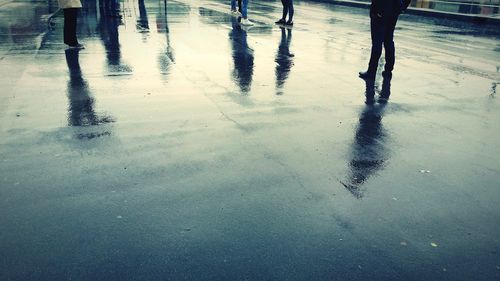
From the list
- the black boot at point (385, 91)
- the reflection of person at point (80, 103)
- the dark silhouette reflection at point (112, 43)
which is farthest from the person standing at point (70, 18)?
the black boot at point (385, 91)

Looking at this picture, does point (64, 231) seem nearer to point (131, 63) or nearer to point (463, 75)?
point (131, 63)

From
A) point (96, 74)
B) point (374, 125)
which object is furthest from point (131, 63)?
point (374, 125)

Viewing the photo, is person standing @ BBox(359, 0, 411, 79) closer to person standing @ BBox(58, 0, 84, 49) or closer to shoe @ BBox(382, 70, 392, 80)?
shoe @ BBox(382, 70, 392, 80)

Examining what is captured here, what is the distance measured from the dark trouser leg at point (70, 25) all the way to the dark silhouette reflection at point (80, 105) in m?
2.38

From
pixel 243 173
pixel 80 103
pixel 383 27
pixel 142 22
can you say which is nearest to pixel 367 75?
pixel 383 27

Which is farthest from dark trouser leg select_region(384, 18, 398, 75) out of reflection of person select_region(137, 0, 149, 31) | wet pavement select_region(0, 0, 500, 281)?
reflection of person select_region(137, 0, 149, 31)

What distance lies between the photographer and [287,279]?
2668 mm

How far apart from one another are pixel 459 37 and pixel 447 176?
484 inches

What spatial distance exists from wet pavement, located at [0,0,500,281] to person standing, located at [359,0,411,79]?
474 mm

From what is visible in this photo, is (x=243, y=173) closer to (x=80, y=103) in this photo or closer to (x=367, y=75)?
(x=80, y=103)

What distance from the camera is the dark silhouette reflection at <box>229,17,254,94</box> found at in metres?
7.52

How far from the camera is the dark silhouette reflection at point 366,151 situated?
4.04m

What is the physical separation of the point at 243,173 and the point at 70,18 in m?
8.05

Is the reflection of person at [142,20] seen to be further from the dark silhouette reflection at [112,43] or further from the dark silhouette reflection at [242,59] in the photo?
the dark silhouette reflection at [242,59]
